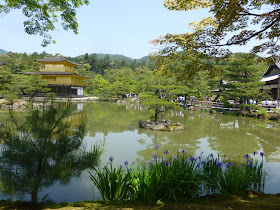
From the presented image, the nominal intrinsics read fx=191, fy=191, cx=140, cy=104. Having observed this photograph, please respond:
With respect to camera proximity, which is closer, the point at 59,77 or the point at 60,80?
the point at 60,80

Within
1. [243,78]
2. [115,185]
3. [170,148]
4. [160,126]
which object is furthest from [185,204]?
[243,78]

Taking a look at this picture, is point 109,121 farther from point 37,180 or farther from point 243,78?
point 243,78

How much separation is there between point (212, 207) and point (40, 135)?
236cm

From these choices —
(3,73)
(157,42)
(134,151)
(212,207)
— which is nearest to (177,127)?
(134,151)

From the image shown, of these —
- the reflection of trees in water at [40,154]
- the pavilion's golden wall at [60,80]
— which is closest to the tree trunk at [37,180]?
the reflection of trees in water at [40,154]

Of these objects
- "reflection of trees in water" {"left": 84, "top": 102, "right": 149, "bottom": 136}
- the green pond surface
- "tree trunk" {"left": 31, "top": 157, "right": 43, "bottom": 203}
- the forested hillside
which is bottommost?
the green pond surface

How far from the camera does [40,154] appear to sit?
2.43 metres

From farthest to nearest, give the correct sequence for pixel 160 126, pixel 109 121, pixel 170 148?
pixel 109 121
pixel 160 126
pixel 170 148

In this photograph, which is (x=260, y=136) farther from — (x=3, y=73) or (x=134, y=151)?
(x=3, y=73)

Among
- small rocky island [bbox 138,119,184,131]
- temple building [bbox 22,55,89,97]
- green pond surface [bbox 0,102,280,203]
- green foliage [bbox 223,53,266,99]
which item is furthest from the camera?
temple building [bbox 22,55,89,97]

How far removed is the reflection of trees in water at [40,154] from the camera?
7.75ft

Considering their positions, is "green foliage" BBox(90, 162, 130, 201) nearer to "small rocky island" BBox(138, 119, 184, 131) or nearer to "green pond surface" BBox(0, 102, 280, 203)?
"green pond surface" BBox(0, 102, 280, 203)

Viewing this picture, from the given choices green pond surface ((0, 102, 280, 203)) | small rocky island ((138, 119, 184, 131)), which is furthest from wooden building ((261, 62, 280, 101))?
small rocky island ((138, 119, 184, 131))

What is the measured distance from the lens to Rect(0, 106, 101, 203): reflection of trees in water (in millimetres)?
2363
